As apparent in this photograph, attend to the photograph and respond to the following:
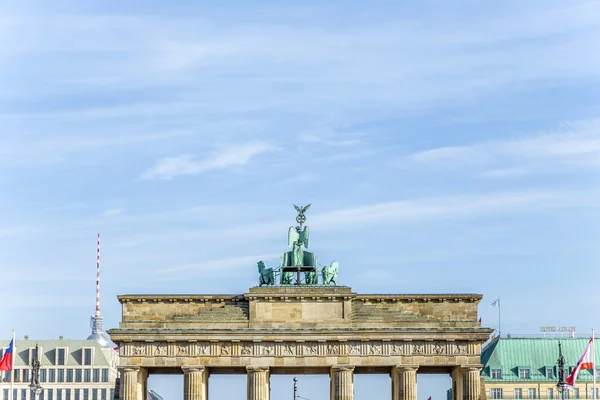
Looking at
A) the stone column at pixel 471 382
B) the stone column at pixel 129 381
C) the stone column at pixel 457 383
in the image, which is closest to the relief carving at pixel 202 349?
the stone column at pixel 129 381

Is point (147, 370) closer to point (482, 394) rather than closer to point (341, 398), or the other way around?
point (341, 398)

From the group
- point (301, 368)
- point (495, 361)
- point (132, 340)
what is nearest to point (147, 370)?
point (132, 340)

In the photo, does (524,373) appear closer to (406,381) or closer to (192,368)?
(406,381)

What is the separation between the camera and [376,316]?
114 metres

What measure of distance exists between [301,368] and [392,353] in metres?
6.65

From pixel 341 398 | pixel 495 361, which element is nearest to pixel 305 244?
pixel 341 398

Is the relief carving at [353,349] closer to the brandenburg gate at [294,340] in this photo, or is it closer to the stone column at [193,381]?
the brandenburg gate at [294,340]

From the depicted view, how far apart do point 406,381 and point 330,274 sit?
9304mm

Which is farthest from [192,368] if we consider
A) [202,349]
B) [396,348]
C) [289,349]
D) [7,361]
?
[396,348]

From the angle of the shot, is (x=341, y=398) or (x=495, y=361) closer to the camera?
(x=341, y=398)

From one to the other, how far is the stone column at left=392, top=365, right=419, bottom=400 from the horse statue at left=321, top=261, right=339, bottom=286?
7679 mm

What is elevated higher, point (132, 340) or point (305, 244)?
point (305, 244)

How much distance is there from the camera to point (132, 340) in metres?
114

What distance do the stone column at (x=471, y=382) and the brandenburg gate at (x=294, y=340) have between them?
0.07m
